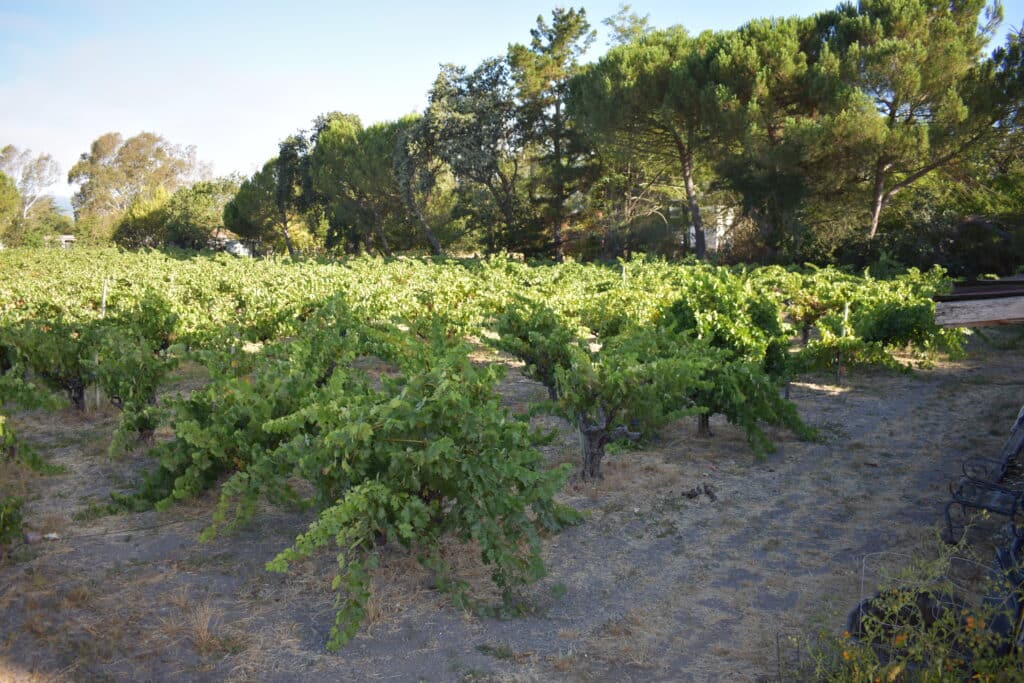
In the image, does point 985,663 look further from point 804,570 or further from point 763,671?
point 804,570

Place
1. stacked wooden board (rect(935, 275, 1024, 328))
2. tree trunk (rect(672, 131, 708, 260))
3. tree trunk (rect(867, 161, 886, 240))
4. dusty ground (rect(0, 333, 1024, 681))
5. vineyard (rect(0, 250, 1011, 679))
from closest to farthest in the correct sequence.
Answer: dusty ground (rect(0, 333, 1024, 681))
vineyard (rect(0, 250, 1011, 679))
stacked wooden board (rect(935, 275, 1024, 328))
tree trunk (rect(867, 161, 886, 240))
tree trunk (rect(672, 131, 708, 260))

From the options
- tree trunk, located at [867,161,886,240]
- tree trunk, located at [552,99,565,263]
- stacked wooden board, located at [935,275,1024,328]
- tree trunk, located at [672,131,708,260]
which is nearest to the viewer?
stacked wooden board, located at [935,275,1024,328]

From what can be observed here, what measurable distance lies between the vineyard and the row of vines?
3 centimetres

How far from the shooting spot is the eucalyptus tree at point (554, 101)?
1230 inches

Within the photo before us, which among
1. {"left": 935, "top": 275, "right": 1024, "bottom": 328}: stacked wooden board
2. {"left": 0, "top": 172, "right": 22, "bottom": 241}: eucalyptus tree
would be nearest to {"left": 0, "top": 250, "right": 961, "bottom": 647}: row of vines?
{"left": 935, "top": 275, "right": 1024, "bottom": 328}: stacked wooden board

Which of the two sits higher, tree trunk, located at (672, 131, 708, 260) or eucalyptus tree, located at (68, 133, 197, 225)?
eucalyptus tree, located at (68, 133, 197, 225)

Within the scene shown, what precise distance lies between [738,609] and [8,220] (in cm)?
6278

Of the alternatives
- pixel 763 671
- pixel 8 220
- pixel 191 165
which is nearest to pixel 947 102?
pixel 763 671

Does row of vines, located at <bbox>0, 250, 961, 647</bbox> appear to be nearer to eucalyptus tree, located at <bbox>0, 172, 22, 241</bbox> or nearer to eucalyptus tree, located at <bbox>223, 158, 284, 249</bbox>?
eucalyptus tree, located at <bbox>223, 158, 284, 249</bbox>

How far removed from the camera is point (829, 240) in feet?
70.0

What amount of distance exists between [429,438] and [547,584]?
1196mm

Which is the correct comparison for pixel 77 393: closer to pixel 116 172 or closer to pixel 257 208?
pixel 257 208

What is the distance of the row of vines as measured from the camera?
4270 mm

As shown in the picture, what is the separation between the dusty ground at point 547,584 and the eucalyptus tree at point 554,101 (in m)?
25.5
